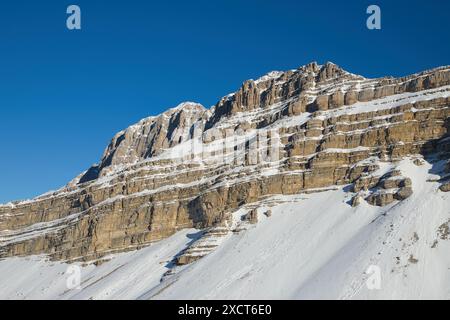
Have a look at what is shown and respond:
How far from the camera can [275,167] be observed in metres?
154

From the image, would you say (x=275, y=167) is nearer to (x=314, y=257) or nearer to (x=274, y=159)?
(x=274, y=159)

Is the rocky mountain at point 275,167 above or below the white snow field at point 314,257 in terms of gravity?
above

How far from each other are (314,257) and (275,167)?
39.4 meters

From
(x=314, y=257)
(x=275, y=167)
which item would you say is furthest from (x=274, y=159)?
(x=314, y=257)

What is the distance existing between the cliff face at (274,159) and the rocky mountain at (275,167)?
27 cm

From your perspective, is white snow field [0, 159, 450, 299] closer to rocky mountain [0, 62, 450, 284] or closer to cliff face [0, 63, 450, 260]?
rocky mountain [0, 62, 450, 284]

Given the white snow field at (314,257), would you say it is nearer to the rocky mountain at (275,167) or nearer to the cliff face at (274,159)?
the rocky mountain at (275,167)

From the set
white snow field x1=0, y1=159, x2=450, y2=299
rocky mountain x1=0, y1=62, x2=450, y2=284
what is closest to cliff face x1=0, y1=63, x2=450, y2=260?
rocky mountain x1=0, y1=62, x2=450, y2=284

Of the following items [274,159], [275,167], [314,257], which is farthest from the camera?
[274,159]

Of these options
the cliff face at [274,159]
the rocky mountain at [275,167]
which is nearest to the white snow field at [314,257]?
the rocky mountain at [275,167]

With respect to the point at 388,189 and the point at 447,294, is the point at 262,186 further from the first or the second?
the point at 447,294

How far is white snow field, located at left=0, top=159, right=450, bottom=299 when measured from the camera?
103438mm

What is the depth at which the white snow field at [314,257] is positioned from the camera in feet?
339

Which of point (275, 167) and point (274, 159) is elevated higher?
point (274, 159)
